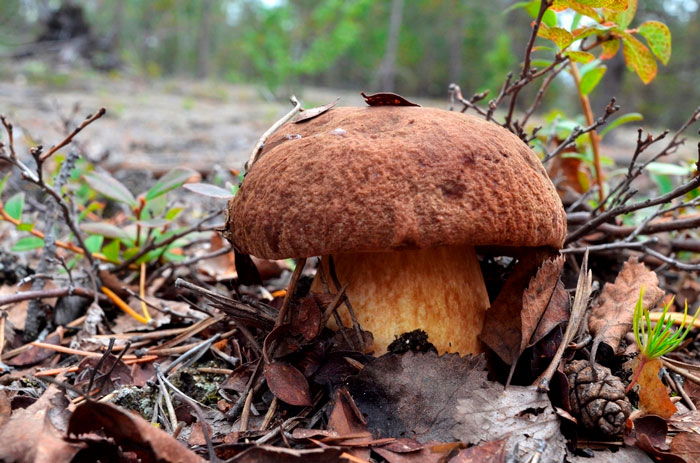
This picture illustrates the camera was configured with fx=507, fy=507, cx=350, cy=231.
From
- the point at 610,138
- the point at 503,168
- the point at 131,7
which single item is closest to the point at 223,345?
the point at 503,168

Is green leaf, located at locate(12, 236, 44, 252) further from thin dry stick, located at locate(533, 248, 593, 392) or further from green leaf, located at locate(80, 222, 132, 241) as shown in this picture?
thin dry stick, located at locate(533, 248, 593, 392)

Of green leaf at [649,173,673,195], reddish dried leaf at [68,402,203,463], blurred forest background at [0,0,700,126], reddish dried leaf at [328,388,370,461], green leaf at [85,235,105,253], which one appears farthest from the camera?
blurred forest background at [0,0,700,126]

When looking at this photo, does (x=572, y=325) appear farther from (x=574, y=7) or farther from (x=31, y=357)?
(x=31, y=357)

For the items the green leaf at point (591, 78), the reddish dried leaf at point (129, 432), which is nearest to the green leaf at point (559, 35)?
the green leaf at point (591, 78)

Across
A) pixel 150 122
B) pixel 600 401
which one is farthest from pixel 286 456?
pixel 150 122

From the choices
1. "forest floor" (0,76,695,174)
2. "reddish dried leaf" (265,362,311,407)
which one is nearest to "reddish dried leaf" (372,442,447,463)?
"reddish dried leaf" (265,362,311,407)

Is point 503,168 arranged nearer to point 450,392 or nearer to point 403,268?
point 403,268
